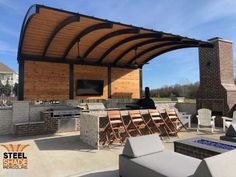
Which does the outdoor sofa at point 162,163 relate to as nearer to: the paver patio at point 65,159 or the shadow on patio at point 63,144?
the paver patio at point 65,159

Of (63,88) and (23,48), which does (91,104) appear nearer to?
(63,88)

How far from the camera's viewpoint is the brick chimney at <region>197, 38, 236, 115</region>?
971cm

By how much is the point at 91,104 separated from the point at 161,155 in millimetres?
7804

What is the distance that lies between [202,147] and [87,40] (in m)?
7.55

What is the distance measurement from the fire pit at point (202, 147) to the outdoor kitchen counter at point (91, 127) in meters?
2.50

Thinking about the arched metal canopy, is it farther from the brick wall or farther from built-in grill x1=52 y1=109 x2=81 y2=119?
the brick wall

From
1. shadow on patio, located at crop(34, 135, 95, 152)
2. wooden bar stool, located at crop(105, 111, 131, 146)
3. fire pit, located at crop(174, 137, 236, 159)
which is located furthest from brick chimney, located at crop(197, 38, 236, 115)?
shadow on patio, located at crop(34, 135, 95, 152)

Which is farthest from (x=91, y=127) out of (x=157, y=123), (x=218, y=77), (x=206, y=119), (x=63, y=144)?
(x=218, y=77)

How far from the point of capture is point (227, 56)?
10258 millimetres

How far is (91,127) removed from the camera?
21.2 feet

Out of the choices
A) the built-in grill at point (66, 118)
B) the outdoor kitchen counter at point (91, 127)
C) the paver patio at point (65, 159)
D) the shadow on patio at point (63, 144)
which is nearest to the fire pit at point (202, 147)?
the paver patio at point (65, 159)

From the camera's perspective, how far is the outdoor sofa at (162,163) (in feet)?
7.36

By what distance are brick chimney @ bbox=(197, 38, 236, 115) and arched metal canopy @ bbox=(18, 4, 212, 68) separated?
65cm

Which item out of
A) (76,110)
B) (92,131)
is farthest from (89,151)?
(76,110)
